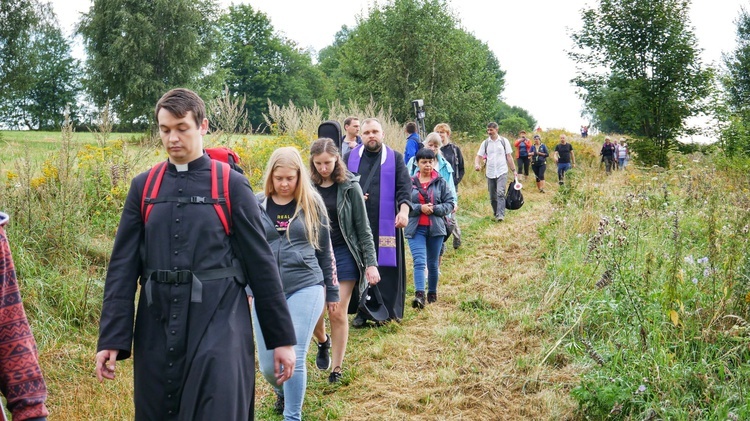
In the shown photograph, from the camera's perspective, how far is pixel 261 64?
68750 millimetres

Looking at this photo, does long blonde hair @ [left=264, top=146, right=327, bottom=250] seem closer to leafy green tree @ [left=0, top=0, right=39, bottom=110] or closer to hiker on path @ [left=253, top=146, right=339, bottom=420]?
hiker on path @ [left=253, top=146, right=339, bottom=420]

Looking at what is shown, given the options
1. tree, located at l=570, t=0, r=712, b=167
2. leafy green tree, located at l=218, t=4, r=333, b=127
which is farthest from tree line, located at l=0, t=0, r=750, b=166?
leafy green tree, located at l=218, t=4, r=333, b=127

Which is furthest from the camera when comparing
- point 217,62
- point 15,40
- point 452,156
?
point 217,62

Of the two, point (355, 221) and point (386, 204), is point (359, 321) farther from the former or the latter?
point (355, 221)

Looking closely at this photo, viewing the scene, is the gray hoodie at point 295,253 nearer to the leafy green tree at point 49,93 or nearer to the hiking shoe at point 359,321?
the hiking shoe at point 359,321

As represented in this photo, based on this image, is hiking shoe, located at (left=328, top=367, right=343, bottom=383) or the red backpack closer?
the red backpack

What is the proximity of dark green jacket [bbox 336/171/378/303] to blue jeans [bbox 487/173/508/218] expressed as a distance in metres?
8.47

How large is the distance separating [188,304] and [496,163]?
11.2 meters

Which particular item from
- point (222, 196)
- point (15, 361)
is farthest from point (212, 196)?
point (15, 361)

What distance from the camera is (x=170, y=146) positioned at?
292cm

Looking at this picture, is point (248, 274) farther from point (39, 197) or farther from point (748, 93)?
point (748, 93)

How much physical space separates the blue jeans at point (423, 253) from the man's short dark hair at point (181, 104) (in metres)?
4.81

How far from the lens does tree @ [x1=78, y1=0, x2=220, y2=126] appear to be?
39.8m

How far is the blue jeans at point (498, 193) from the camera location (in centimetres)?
1372
